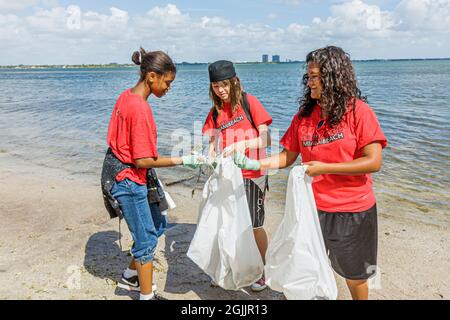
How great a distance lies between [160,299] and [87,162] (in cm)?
660

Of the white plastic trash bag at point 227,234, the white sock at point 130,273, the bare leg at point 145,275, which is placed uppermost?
the white plastic trash bag at point 227,234

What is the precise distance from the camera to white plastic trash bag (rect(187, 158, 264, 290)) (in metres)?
3.13

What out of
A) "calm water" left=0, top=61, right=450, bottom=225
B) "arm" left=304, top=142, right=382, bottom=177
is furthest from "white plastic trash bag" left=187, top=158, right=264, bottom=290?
"calm water" left=0, top=61, right=450, bottom=225

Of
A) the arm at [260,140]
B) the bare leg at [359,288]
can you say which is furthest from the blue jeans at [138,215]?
the bare leg at [359,288]

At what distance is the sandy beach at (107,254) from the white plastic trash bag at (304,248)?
3.26ft

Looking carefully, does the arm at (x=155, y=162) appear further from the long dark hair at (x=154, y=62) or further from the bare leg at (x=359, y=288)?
the bare leg at (x=359, y=288)

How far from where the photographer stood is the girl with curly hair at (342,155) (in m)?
2.46

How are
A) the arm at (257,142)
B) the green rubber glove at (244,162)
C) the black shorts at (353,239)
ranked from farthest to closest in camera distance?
1. the arm at (257,142)
2. the green rubber glove at (244,162)
3. the black shorts at (353,239)

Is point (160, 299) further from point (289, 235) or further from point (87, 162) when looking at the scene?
point (87, 162)

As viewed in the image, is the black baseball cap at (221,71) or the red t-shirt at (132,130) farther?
the black baseball cap at (221,71)

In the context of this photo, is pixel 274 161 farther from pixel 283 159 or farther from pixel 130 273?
pixel 130 273

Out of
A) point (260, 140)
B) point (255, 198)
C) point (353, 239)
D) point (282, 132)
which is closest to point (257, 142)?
point (260, 140)
